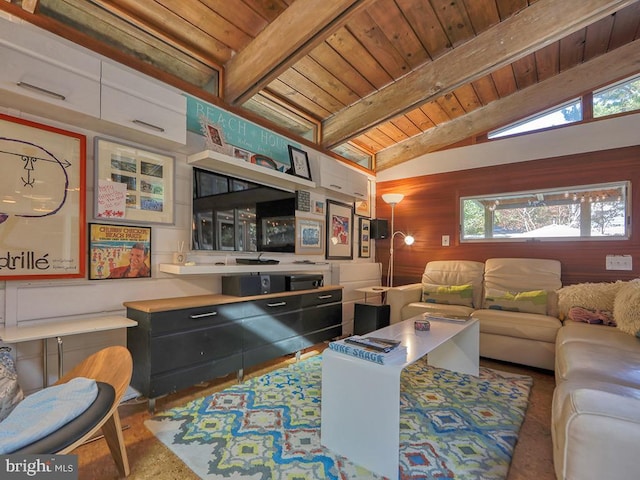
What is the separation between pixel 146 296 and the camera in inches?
87.3

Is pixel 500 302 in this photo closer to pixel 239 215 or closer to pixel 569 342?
pixel 569 342

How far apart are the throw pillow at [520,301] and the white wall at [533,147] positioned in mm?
1566

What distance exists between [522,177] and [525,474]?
10.3ft

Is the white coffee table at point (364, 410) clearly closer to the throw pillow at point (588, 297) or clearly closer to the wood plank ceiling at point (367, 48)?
the throw pillow at point (588, 297)

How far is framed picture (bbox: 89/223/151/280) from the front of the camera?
77.9 inches

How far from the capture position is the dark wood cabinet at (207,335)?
1.91 metres

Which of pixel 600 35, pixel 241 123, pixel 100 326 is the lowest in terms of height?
pixel 100 326

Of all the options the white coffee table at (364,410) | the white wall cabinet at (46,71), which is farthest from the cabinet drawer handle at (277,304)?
the white wall cabinet at (46,71)

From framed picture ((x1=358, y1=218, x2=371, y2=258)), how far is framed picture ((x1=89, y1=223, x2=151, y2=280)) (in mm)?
2866

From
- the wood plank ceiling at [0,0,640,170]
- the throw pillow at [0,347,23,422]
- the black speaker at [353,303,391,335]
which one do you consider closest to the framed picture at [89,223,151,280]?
the throw pillow at [0,347,23,422]

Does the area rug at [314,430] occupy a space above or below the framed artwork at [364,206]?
Result: below

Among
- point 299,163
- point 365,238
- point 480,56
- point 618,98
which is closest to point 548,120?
point 618,98

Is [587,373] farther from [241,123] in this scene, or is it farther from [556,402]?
[241,123]

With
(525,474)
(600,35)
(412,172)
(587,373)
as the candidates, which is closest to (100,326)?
(525,474)
